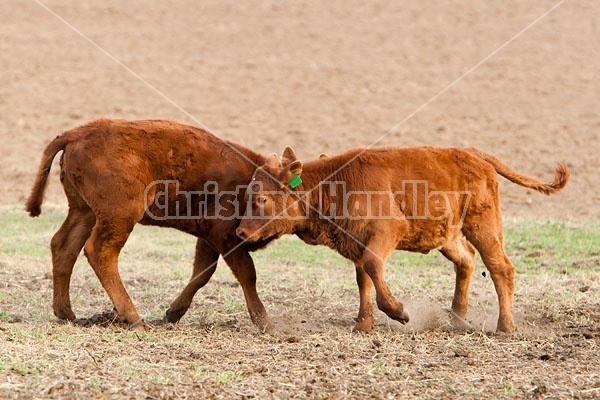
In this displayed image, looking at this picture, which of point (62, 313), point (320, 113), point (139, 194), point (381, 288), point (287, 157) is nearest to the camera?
point (381, 288)

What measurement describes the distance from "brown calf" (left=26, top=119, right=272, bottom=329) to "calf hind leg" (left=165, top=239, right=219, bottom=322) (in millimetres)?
11

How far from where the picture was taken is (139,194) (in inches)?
302

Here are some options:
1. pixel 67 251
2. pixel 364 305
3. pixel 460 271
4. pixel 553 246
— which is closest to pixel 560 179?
pixel 460 271

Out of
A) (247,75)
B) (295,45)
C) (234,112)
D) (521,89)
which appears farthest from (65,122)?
(521,89)

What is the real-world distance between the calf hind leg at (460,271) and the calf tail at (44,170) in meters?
3.52

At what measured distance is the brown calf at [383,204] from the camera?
7879mm

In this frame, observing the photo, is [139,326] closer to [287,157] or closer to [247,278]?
[247,278]

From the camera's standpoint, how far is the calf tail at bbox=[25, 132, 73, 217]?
786 centimetres

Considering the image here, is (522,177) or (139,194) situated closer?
(139,194)

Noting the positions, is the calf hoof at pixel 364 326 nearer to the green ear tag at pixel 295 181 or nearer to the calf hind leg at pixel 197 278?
the green ear tag at pixel 295 181

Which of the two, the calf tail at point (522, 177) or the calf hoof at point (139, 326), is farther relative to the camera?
the calf tail at point (522, 177)

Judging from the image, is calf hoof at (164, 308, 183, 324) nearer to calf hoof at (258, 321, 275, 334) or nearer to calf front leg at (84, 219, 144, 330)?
calf front leg at (84, 219, 144, 330)

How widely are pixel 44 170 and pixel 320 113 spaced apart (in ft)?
43.2

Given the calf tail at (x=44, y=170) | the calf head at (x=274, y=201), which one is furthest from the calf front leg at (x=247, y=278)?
the calf tail at (x=44, y=170)
